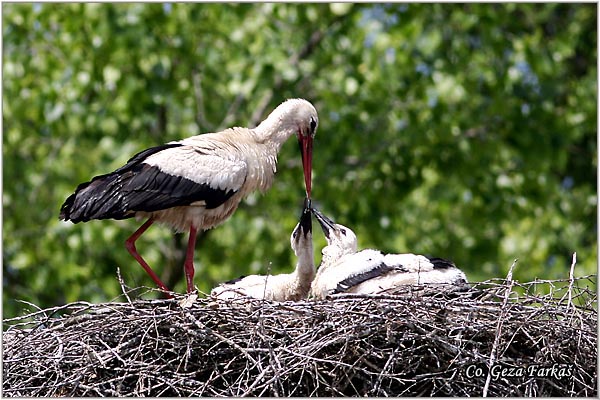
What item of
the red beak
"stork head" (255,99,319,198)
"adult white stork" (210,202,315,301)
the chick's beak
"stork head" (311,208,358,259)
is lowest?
"adult white stork" (210,202,315,301)

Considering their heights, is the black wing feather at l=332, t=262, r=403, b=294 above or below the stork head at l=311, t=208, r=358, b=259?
below

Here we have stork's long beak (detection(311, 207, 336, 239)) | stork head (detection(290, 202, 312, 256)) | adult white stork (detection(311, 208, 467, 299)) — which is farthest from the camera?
stork's long beak (detection(311, 207, 336, 239))

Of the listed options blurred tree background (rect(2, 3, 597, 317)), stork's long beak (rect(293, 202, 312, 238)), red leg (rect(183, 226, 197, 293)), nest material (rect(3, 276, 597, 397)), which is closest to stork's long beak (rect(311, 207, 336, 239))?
stork's long beak (rect(293, 202, 312, 238))

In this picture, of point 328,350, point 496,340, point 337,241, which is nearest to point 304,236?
point 337,241

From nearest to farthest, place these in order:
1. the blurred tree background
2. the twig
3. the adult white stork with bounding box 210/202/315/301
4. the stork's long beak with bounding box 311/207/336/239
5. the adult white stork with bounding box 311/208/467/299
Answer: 1. the twig
2. the adult white stork with bounding box 311/208/467/299
3. the adult white stork with bounding box 210/202/315/301
4. the stork's long beak with bounding box 311/207/336/239
5. the blurred tree background

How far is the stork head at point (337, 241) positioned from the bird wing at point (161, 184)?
2.31ft

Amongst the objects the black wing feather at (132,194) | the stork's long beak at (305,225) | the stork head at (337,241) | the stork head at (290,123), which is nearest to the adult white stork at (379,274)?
the stork head at (337,241)

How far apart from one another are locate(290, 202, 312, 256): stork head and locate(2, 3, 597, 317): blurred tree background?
355 cm

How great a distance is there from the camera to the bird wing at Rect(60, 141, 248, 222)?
6305mm

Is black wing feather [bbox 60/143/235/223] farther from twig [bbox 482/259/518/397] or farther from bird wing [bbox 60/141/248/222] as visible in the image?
twig [bbox 482/259/518/397]

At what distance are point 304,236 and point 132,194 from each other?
113 cm

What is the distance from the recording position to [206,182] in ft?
21.2

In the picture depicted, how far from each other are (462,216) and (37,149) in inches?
178

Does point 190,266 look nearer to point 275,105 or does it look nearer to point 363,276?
point 363,276
